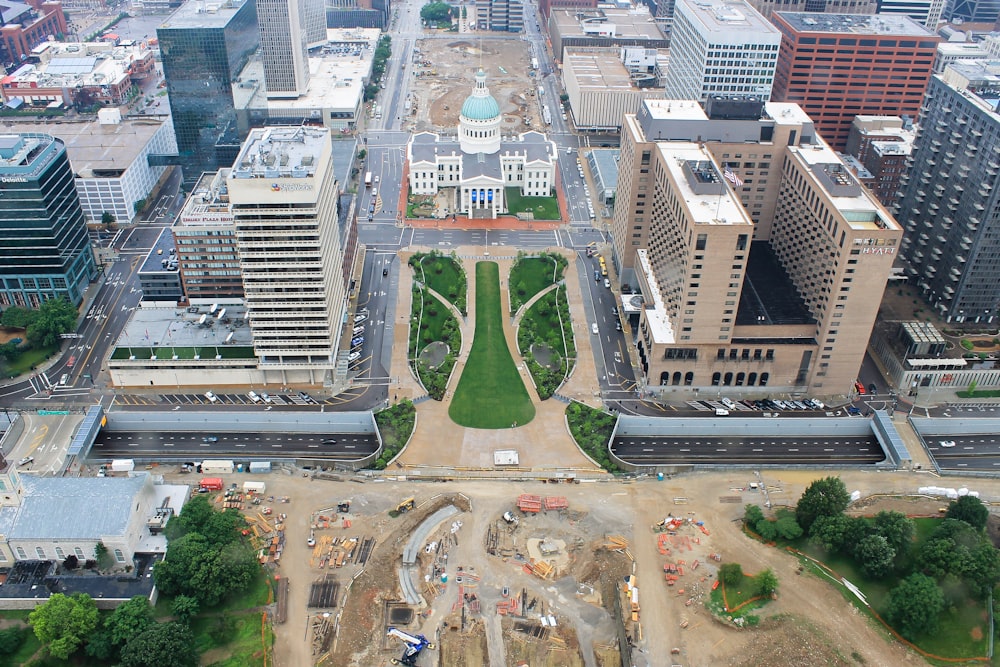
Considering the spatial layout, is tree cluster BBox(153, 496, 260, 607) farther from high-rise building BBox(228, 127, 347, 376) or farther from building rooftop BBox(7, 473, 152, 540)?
high-rise building BBox(228, 127, 347, 376)

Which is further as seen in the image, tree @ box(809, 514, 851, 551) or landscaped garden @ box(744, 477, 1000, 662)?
tree @ box(809, 514, 851, 551)

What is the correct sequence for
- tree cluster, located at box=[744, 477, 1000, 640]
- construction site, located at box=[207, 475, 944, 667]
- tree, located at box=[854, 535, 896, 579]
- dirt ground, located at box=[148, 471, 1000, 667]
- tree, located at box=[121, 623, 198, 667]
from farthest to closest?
1. tree, located at box=[854, 535, 896, 579]
2. tree cluster, located at box=[744, 477, 1000, 640]
3. construction site, located at box=[207, 475, 944, 667]
4. dirt ground, located at box=[148, 471, 1000, 667]
5. tree, located at box=[121, 623, 198, 667]

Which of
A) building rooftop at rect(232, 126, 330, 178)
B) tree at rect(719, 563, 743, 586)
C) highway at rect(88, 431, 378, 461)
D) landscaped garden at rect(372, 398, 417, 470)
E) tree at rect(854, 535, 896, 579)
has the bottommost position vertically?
highway at rect(88, 431, 378, 461)

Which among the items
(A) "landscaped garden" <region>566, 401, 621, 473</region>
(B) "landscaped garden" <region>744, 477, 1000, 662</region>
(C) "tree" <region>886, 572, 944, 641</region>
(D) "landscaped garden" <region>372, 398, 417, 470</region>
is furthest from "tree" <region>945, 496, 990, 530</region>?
(D) "landscaped garden" <region>372, 398, 417, 470</region>

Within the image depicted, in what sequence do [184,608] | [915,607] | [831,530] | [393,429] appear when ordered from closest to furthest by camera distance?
[915,607] < [184,608] < [831,530] < [393,429]

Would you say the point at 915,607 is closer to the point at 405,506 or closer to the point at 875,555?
the point at 875,555

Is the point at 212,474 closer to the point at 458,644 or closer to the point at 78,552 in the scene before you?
the point at 78,552

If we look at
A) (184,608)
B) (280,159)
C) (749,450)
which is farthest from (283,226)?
(749,450)
